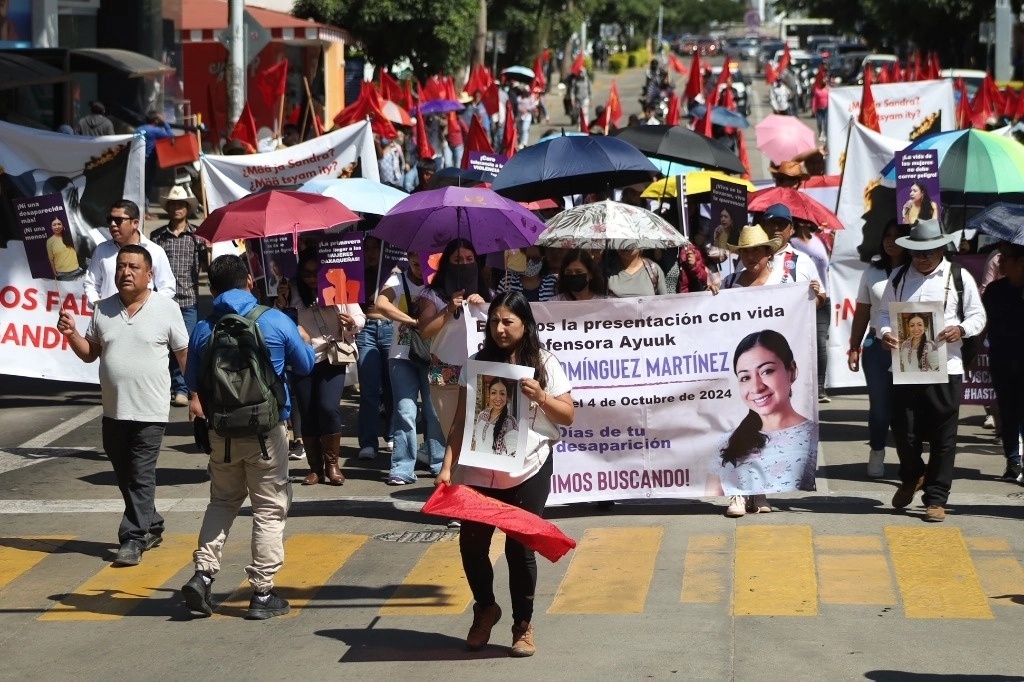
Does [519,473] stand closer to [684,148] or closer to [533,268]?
[533,268]

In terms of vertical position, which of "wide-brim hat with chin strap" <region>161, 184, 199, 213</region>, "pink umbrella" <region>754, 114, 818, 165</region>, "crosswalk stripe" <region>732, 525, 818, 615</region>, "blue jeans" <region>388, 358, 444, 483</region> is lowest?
"crosswalk stripe" <region>732, 525, 818, 615</region>

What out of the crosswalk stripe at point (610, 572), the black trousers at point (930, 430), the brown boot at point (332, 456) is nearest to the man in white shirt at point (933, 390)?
the black trousers at point (930, 430)

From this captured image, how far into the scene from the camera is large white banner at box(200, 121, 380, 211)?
13.8m

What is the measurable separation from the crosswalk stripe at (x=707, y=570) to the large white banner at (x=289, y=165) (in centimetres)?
619

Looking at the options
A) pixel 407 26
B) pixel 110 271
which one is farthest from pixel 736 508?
pixel 407 26

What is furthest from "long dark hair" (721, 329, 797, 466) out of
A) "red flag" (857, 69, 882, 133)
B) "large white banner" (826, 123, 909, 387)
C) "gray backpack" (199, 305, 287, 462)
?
"red flag" (857, 69, 882, 133)

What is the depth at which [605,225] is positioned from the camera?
9.54 meters

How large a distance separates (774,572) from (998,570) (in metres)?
1.17

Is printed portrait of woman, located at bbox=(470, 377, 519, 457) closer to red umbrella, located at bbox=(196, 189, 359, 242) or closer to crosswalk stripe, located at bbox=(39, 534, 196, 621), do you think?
crosswalk stripe, located at bbox=(39, 534, 196, 621)

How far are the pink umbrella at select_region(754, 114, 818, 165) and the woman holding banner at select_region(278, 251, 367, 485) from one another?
7.72 m

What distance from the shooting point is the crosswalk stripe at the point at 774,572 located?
7746 millimetres

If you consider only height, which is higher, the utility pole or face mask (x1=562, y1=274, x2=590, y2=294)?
the utility pole

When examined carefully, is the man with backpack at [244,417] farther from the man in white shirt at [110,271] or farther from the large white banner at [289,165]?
the large white banner at [289,165]

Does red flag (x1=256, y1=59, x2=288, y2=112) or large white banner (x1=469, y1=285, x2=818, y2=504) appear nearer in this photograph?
large white banner (x1=469, y1=285, x2=818, y2=504)
